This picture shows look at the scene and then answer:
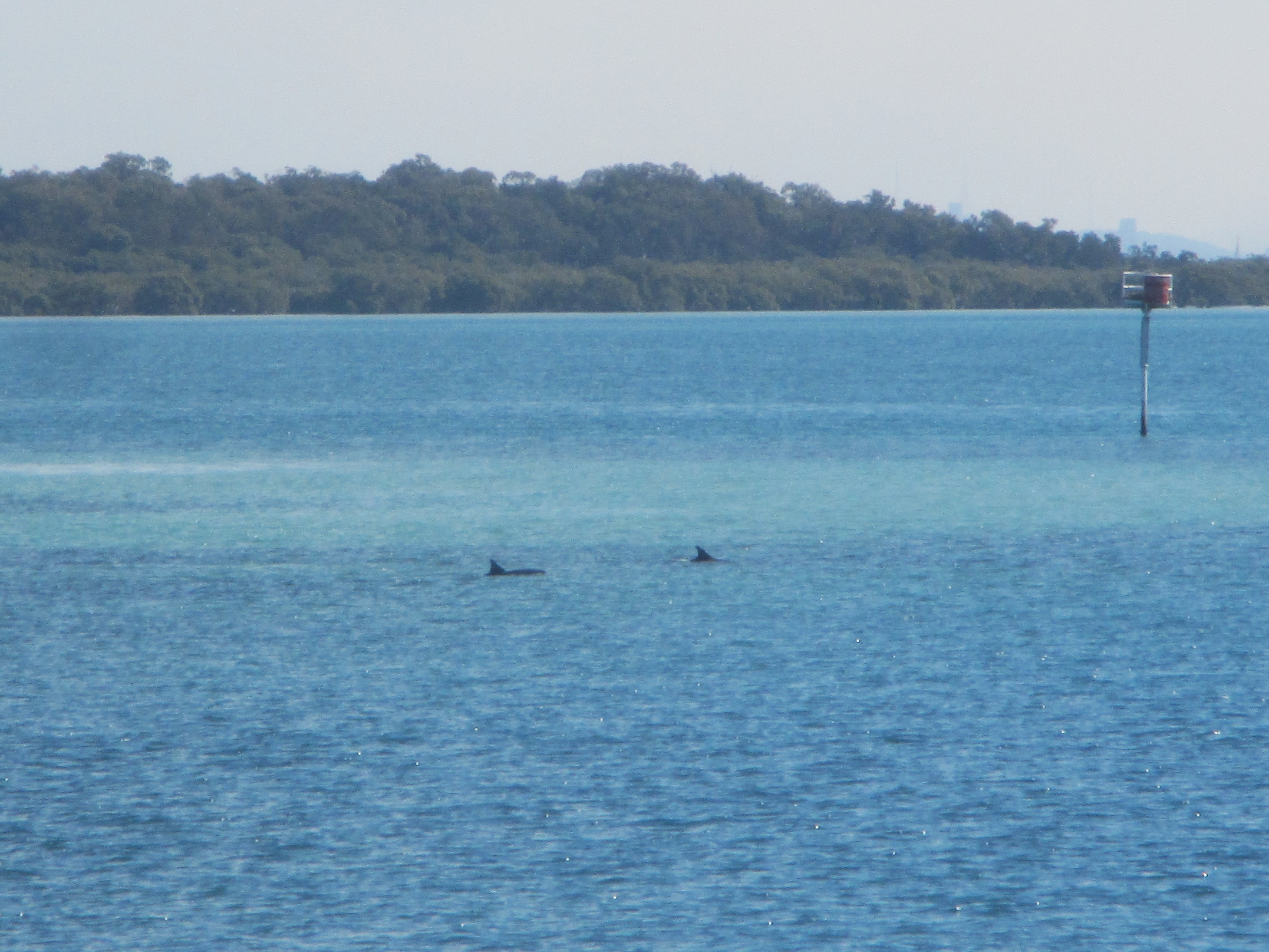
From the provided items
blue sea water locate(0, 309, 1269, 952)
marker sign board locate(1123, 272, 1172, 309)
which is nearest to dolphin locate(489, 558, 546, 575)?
blue sea water locate(0, 309, 1269, 952)

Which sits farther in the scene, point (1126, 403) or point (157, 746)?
point (1126, 403)

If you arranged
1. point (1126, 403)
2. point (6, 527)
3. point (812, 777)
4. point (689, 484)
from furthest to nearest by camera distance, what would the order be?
point (1126, 403)
point (689, 484)
point (6, 527)
point (812, 777)

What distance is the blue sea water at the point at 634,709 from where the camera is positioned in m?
16.5

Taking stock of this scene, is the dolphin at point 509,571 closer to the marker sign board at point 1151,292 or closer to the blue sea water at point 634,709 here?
the blue sea water at point 634,709

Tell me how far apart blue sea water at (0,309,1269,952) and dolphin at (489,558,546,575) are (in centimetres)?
29

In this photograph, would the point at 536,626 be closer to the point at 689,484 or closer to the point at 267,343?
A: the point at 689,484

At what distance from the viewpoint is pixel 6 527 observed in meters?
41.9

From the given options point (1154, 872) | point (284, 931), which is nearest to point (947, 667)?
point (1154, 872)

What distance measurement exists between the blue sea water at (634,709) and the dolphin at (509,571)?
287 millimetres

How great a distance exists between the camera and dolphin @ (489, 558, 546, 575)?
34.3m

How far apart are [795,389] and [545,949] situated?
90427 mm

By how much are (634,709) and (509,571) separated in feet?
38.6

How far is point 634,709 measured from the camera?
23.3 meters

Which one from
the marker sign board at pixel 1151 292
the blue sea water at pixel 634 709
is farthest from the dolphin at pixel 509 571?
the marker sign board at pixel 1151 292
